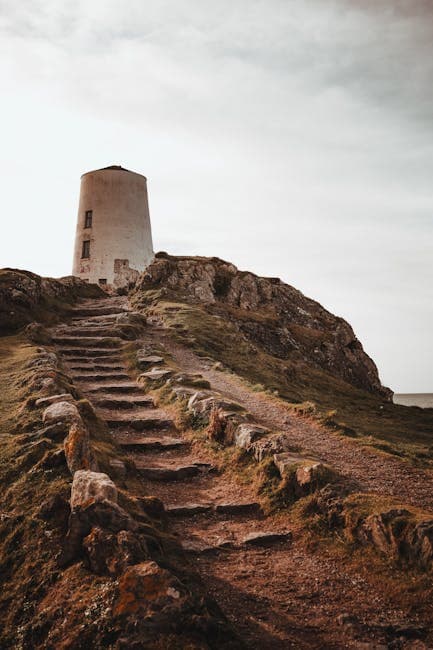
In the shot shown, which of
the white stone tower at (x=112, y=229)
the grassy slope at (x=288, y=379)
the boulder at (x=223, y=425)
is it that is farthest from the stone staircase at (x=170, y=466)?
the white stone tower at (x=112, y=229)

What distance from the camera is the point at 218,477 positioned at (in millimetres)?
10555

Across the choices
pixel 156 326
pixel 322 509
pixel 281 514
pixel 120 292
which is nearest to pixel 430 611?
pixel 322 509

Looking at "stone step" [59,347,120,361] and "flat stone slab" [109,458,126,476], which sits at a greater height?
"stone step" [59,347,120,361]

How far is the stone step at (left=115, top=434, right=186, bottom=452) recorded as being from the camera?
39.2 ft

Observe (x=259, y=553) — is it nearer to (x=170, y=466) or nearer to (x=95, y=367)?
(x=170, y=466)

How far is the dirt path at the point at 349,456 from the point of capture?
906 cm

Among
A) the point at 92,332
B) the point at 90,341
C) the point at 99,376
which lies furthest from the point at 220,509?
the point at 92,332

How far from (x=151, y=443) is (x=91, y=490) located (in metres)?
5.69

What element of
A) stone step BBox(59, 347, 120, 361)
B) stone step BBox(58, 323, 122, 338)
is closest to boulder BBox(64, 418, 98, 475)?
stone step BBox(59, 347, 120, 361)

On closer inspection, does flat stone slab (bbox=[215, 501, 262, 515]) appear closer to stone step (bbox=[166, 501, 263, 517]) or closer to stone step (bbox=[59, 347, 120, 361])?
stone step (bbox=[166, 501, 263, 517])

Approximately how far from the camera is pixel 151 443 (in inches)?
475

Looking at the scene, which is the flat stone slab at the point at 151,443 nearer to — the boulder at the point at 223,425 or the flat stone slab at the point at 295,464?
the boulder at the point at 223,425

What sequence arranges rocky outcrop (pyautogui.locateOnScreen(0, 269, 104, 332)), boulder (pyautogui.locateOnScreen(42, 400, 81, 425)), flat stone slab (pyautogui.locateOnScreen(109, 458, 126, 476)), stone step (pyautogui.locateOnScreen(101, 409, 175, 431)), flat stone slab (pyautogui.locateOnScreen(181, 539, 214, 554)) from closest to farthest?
flat stone slab (pyautogui.locateOnScreen(181, 539, 214, 554)), flat stone slab (pyautogui.locateOnScreen(109, 458, 126, 476)), boulder (pyautogui.locateOnScreen(42, 400, 81, 425)), stone step (pyautogui.locateOnScreen(101, 409, 175, 431)), rocky outcrop (pyautogui.locateOnScreen(0, 269, 104, 332))

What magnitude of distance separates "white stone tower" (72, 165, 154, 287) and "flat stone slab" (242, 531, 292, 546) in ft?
135
